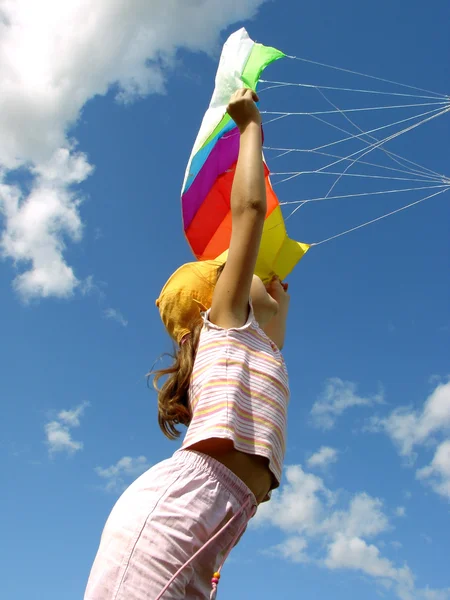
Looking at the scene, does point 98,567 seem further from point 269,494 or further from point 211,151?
point 211,151

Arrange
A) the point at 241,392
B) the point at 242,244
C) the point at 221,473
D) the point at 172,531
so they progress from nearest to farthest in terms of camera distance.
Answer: the point at 172,531 < the point at 221,473 < the point at 241,392 < the point at 242,244

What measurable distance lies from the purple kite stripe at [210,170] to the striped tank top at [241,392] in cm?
114

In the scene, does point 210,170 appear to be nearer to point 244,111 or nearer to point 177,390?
point 244,111

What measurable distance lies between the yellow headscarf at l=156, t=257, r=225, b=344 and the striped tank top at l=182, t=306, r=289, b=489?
0.63ft

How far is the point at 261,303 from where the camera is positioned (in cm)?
204

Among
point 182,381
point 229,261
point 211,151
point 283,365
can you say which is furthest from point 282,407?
point 211,151

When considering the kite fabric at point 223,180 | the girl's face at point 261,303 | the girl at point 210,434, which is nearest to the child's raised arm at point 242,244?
the girl at point 210,434

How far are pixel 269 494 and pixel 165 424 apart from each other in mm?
435

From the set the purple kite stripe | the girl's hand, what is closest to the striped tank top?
the girl's hand

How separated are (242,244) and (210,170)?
1.25 metres

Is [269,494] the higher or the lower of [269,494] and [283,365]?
the lower

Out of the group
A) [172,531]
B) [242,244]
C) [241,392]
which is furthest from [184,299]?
[172,531]

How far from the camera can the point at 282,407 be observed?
1.76 metres

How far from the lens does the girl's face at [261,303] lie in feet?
6.64
